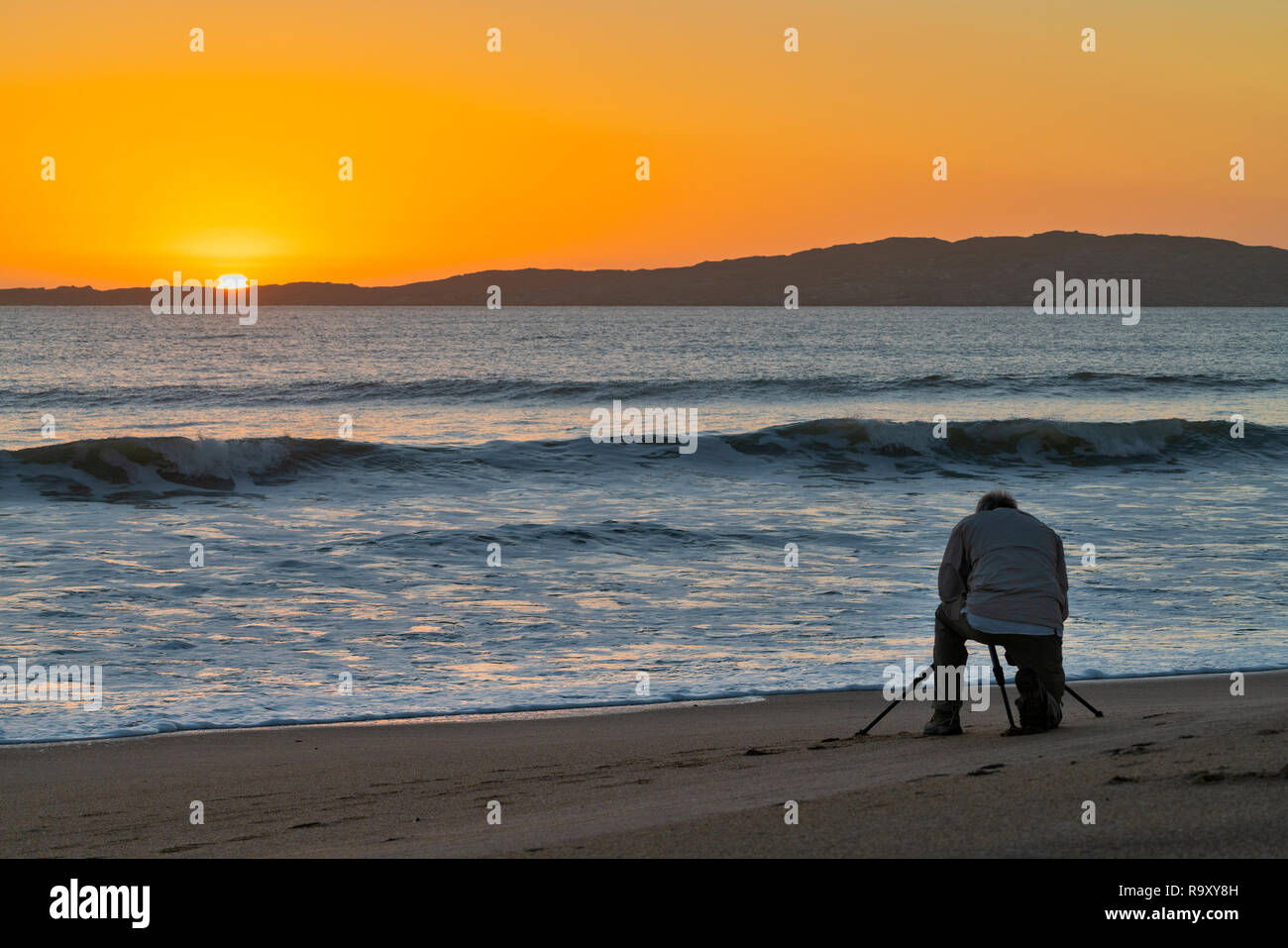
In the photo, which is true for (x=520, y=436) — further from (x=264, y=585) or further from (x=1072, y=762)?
(x=1072, y=762)

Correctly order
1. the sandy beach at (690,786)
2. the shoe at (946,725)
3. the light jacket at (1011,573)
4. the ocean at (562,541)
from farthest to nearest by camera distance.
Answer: the ocean at (562,541) < the shoe at (946,725) < the light jacket at (1011,573) < the sandy beach at (690,786)

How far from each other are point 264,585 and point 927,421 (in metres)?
21.5

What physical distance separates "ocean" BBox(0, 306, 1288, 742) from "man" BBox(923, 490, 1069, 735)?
7.20 ft

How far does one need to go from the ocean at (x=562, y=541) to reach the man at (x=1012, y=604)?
2.20m

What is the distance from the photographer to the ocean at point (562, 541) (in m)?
8.85

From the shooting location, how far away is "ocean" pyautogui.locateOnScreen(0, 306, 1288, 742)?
348 inches

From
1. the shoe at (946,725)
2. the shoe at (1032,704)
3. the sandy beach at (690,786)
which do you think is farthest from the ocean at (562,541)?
the shoe at (1032,704)

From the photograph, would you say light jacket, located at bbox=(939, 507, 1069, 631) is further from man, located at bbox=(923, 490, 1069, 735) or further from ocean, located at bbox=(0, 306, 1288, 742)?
ocean, located at bbox=(0, 306, 1288, 742)

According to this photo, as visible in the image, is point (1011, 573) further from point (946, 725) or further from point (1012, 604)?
point (946, 725)

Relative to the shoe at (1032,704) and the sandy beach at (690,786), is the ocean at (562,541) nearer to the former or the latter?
the sandy beach at (690,786)

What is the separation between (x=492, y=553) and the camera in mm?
13961

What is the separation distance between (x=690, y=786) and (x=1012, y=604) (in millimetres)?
2036

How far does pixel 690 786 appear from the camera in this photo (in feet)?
17.8
